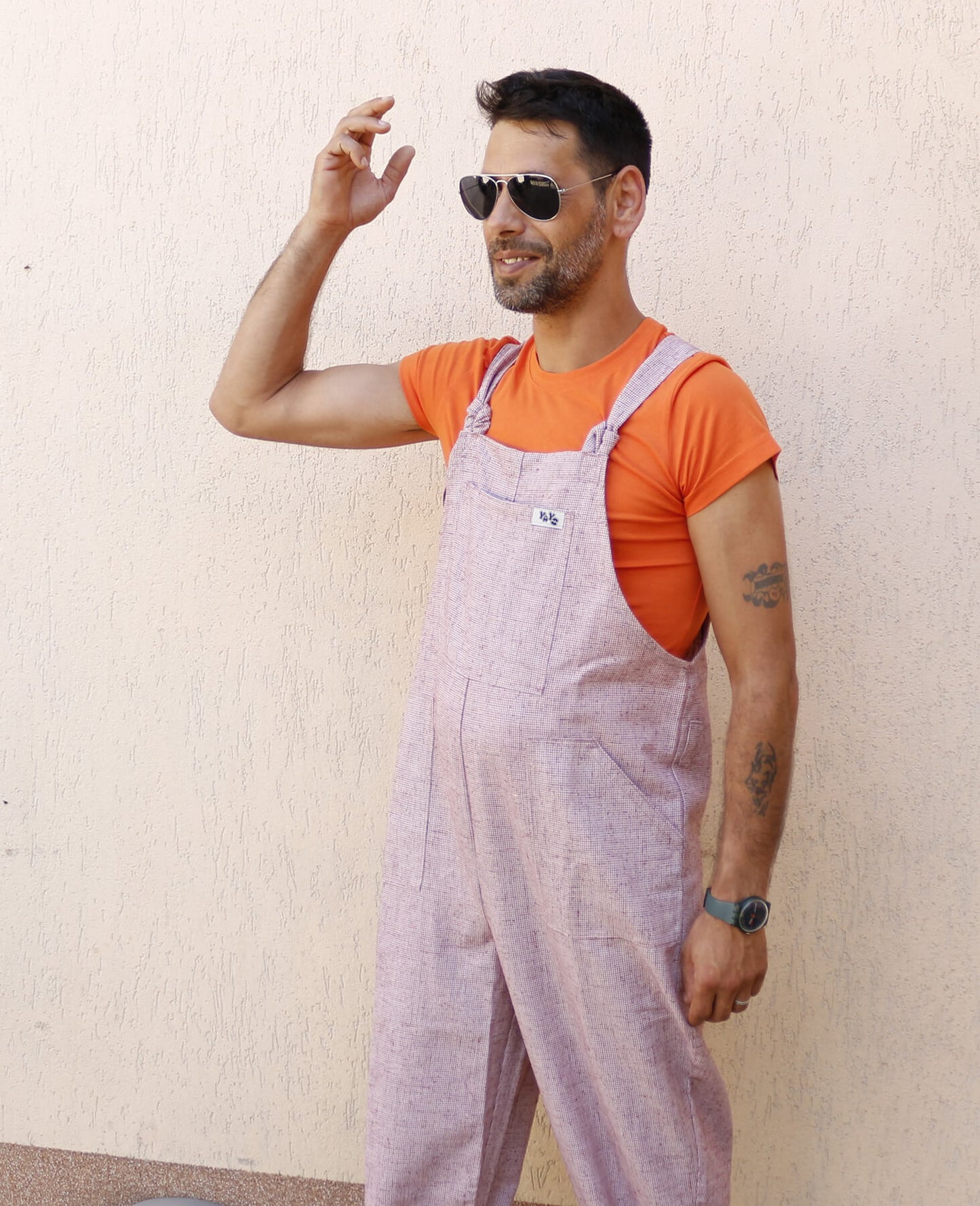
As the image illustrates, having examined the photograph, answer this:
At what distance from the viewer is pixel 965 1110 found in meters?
2.13

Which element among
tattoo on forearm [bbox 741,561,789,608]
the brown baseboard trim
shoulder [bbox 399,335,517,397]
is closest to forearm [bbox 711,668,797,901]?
tattoo on forearm [bbox 741,561,789,608]

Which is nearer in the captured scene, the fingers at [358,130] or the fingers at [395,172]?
the fingers at [358,130]

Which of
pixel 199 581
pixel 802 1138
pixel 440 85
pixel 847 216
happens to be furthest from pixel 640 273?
pixel 802 1138

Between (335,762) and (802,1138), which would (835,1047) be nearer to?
(802,1138)

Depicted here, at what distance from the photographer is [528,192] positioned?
1.60 m

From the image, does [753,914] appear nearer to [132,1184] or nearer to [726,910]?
[726,910]

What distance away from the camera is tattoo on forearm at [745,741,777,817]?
5.16 ft

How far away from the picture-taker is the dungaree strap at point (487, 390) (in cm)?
171

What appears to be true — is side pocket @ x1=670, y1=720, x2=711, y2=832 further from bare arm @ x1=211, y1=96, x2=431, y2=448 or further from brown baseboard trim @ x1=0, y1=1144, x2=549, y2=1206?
brown baseboard trim @ x1=0, y1=1144, x2=549, y2=1206

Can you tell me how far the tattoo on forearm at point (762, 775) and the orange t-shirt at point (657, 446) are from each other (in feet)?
0.60

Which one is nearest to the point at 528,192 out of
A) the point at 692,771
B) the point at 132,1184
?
the point at 692,771

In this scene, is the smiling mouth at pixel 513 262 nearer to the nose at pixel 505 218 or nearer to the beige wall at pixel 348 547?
the nose at pixel 505 218

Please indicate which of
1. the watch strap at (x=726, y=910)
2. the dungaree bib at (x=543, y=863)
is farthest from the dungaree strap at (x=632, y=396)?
the watch strap at (x=726, y=910)

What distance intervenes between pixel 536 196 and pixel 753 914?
1019 millimetres
